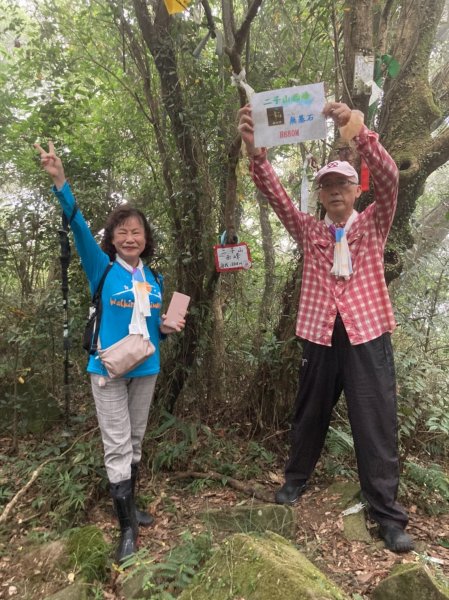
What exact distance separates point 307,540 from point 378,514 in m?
0.48

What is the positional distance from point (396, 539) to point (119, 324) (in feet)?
6.94

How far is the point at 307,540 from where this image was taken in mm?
2832

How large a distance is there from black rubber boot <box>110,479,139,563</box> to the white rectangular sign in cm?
231

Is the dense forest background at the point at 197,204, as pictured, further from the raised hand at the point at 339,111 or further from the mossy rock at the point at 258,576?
the mossy rock at the point at 258,576

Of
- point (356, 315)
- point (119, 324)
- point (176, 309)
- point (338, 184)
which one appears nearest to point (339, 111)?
point (338, 184)

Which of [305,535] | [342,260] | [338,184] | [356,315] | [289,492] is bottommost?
[305,535]

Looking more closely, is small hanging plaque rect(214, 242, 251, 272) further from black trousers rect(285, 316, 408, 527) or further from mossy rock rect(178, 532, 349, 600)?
mossy rock rect(178, 532, 349, 600)

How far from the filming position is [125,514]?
2.85 m

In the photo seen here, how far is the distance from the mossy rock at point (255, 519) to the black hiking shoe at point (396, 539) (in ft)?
1.86

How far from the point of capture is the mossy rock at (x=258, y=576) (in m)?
1.88

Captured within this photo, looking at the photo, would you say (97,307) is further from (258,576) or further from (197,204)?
(258,576)

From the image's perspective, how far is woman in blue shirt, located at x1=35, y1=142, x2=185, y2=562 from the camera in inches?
108

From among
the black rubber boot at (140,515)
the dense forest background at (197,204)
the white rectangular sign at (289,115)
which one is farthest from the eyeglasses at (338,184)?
the black rubber boot at (140,515)

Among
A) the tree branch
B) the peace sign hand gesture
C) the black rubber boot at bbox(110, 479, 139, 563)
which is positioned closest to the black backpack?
the peace sign hand gesture
